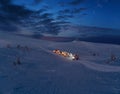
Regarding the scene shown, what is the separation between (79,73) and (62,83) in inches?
54.8

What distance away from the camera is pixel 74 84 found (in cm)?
545

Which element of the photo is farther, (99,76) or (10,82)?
(99,76)

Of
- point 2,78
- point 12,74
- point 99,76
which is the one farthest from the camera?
point 99,76

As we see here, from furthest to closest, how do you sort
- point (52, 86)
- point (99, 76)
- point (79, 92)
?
point (99, 76) < point (52, 86) < point (79, 92)

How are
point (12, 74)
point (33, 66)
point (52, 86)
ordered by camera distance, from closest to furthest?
point (52, 86)
point (12, 74)
point (33, 66)

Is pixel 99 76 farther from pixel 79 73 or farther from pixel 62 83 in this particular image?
pixel 62 83

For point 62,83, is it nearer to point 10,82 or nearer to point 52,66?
point 10,82

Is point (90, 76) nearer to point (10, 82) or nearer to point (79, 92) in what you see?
point (79, 92)

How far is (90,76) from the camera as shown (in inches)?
257

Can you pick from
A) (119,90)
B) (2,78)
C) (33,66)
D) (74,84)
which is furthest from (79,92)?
(33,66)

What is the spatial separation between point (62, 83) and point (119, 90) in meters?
1.33

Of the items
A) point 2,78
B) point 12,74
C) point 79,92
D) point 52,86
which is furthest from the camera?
point 12,74

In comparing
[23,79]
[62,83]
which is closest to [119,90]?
[62,83]

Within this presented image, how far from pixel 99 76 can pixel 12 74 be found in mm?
2492
